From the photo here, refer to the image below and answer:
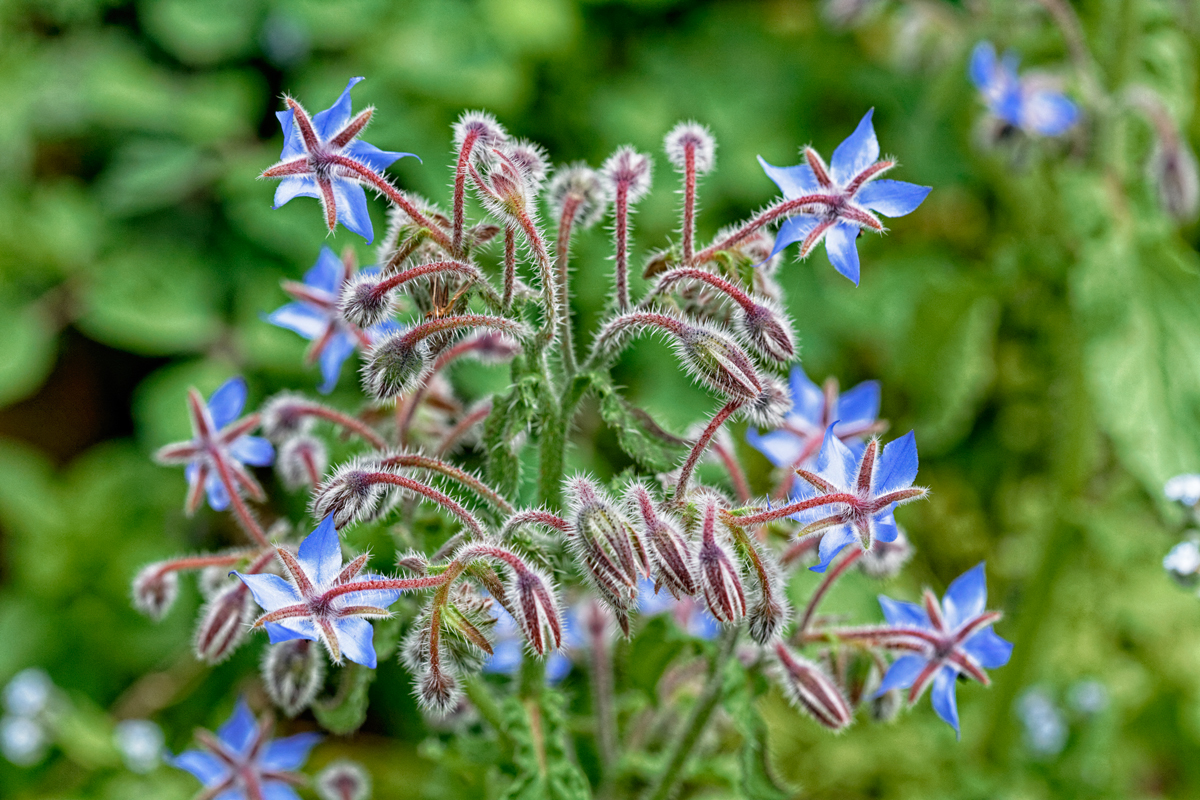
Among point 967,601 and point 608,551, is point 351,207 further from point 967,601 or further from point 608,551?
point 967,601

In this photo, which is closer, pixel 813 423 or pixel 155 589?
pixel 155 589

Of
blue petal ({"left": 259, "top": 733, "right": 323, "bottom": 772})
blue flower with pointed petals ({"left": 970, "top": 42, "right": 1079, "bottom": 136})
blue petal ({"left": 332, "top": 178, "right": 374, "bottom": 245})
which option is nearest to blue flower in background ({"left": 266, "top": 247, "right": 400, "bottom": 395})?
blue petal ({"left": 332, "top": 178, "right": 374, "bottom": 245})

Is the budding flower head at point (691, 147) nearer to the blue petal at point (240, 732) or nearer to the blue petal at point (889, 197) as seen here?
the blue petal at point (889, 197)

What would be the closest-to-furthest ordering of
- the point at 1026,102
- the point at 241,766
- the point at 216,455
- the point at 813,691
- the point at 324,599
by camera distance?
the point at 324,599 → the point at 813,691 → the point at 216,455 → the point at 241,766 → the point at 1026,102

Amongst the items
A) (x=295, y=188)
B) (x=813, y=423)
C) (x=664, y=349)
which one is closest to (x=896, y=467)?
(x=813, y=423)

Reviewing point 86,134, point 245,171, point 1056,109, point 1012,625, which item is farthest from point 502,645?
point 86,134

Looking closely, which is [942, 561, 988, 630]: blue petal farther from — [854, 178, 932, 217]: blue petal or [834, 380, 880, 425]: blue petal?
[854, 178, 932, 217]: blue petal

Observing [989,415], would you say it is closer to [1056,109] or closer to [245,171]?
[1056,109]
